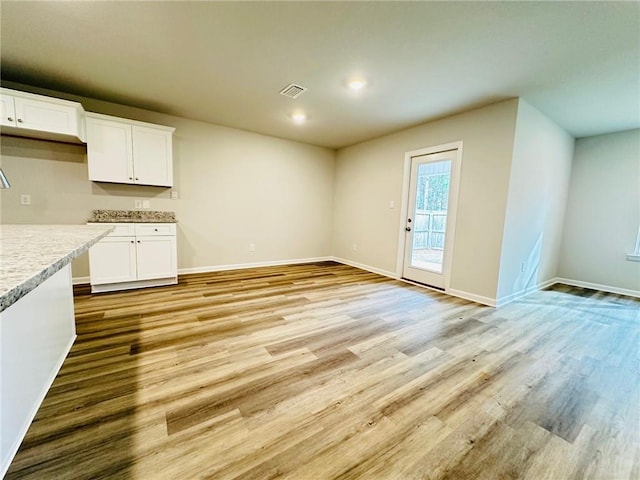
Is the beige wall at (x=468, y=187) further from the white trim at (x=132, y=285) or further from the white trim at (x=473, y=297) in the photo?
the white trim at (x=132, y=285)

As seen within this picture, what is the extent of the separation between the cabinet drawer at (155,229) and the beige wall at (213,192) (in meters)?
0.61

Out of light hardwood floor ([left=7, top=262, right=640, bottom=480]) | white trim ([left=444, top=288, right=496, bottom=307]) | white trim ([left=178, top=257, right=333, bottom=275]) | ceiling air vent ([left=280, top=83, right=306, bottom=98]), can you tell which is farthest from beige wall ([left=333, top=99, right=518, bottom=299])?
ceiling air vent ([left=280, top=83, right=306, bottom=98])

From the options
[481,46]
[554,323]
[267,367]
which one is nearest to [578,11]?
[481,46]

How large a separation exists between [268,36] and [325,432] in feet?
9.12

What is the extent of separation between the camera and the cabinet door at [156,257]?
342 cm

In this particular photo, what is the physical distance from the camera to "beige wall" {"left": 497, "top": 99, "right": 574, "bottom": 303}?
316 cm

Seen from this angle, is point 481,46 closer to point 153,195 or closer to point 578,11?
point 578,11

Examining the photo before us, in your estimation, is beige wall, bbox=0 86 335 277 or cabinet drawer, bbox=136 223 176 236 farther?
cabinet drawer, bbox=136 223 176 236

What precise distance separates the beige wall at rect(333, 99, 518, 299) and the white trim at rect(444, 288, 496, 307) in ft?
0.12

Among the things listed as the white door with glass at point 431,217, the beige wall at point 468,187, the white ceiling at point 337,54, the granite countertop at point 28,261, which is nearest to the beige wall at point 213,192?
the white ceiling at point 337,54

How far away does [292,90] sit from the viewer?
3.02 m

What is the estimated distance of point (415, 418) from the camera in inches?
56.4

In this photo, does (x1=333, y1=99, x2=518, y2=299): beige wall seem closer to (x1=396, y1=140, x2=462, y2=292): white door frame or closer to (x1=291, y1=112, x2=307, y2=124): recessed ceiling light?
(x1=396, y1=140, x2=462, y2=292): white door frame

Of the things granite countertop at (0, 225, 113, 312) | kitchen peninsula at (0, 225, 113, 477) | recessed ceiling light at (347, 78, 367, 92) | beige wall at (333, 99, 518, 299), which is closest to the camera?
granite countertop at (0, 225, 113, 312)
